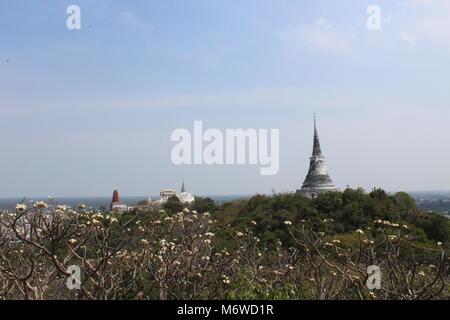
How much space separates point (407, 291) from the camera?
4703 mm

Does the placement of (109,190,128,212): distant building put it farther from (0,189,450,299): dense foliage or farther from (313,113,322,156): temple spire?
(313,113,322,156): temple spire

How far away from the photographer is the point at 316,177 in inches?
1869

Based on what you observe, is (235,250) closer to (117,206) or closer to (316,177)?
(117,206)

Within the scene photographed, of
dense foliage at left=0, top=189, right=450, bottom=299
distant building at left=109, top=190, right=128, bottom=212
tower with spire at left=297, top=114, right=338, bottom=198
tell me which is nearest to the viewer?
dense foliage at left=0, top=189, right=450, bottom=299

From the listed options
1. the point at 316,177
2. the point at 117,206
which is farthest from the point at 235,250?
the point at 316,177

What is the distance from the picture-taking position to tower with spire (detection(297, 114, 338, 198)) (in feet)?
153

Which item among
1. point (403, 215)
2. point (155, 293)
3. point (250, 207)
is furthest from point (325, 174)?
point (155, 293)

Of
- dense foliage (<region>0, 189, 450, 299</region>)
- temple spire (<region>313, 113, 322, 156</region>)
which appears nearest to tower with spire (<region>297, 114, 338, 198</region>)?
temple spire (<region>313, 113, 322, 156</region>)

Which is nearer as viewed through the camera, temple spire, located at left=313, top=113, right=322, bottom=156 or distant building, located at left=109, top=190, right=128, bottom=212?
distant building, located at left=109, top=190, right=128, bottom=212

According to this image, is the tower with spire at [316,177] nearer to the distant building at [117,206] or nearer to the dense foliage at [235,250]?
Result: the dense foliage at [235,250]

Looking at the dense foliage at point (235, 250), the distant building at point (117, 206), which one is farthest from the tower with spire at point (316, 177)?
the distant building at point (117, 206)

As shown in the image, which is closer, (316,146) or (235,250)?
(235,250)
